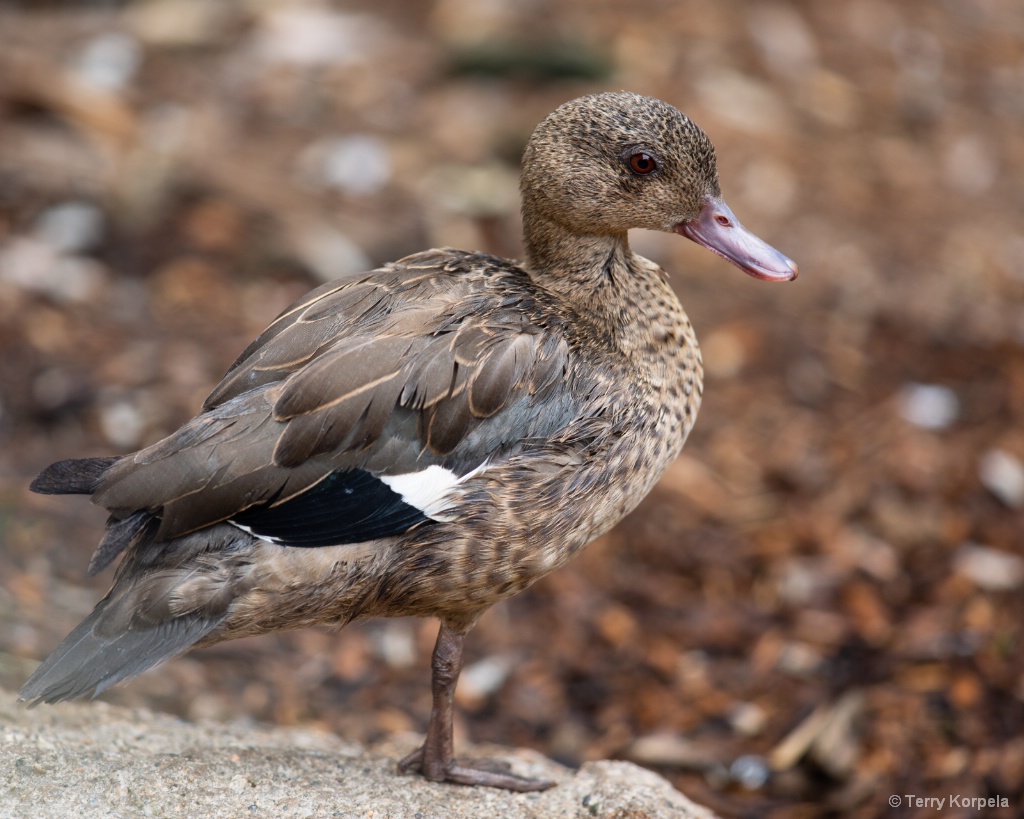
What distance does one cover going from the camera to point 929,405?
5.75 metres

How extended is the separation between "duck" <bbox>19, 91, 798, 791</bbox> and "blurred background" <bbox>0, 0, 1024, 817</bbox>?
110cm

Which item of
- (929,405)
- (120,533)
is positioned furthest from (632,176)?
(929,405)

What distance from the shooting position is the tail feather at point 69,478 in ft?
9.85

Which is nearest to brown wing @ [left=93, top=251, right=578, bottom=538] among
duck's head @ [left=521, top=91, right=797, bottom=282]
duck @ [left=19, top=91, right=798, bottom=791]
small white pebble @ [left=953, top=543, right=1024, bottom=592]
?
duck @ [left=19, top=91, right=798, bottom=791]

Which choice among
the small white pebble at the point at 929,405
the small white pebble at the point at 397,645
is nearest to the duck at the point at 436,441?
the small white pebble at the point at 397,645

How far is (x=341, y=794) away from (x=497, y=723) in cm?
130

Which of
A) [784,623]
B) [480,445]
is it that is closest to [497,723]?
[784,623]

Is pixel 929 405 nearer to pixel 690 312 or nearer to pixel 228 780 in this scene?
pixel 690 312

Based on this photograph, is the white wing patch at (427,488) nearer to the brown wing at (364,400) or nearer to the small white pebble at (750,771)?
the brown wing at (364,400)

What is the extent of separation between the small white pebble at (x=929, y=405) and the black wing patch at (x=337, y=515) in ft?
10.8

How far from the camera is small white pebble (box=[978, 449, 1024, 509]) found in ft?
17.1

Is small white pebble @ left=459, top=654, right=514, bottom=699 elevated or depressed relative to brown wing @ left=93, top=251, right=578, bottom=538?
depressed

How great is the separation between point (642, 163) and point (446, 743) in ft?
5.41

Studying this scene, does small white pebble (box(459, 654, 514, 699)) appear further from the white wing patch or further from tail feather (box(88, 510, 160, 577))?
tail feather (box(88, 510, 160, 577))
